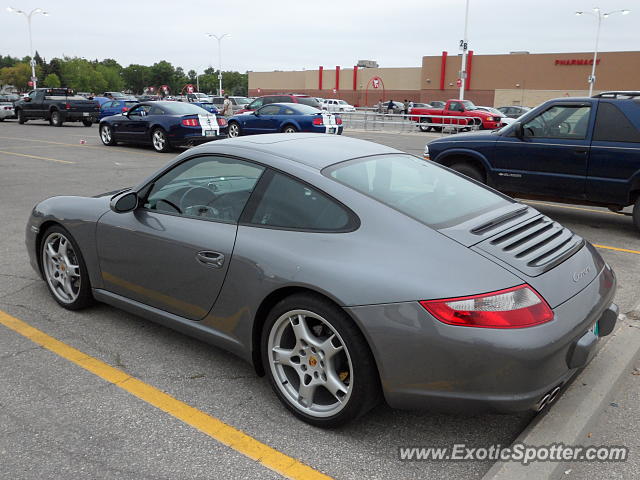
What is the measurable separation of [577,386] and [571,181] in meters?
4.92

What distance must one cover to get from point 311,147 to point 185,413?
1.72m

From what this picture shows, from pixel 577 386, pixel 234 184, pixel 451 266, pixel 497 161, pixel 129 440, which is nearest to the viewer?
pixel 451 266

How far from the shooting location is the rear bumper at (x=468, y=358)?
8.07ft

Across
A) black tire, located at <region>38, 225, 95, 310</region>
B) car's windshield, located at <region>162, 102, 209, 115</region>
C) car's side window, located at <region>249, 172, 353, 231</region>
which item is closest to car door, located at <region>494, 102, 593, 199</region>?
car's side window, located at <region>249, 172, 353, 231</region>

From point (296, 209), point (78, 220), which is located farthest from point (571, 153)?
point (78, 220)

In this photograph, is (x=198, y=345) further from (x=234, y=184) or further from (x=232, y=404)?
(x=234, y=184)

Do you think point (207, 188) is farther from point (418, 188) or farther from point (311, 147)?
point (418, 188)

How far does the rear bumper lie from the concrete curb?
27 cm

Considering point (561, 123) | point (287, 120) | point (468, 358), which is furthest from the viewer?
point (287, 120)

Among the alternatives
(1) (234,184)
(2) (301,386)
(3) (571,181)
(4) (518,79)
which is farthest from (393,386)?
(4) (518,79)

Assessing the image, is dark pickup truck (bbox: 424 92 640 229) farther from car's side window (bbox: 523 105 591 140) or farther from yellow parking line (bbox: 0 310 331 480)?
yellow parking line (bbox: 0 310 331 480)

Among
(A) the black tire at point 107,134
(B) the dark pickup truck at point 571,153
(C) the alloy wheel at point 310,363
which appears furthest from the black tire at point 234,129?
(C) the alloy wheel at point 310,363

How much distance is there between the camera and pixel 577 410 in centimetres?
297

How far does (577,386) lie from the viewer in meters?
3.22
